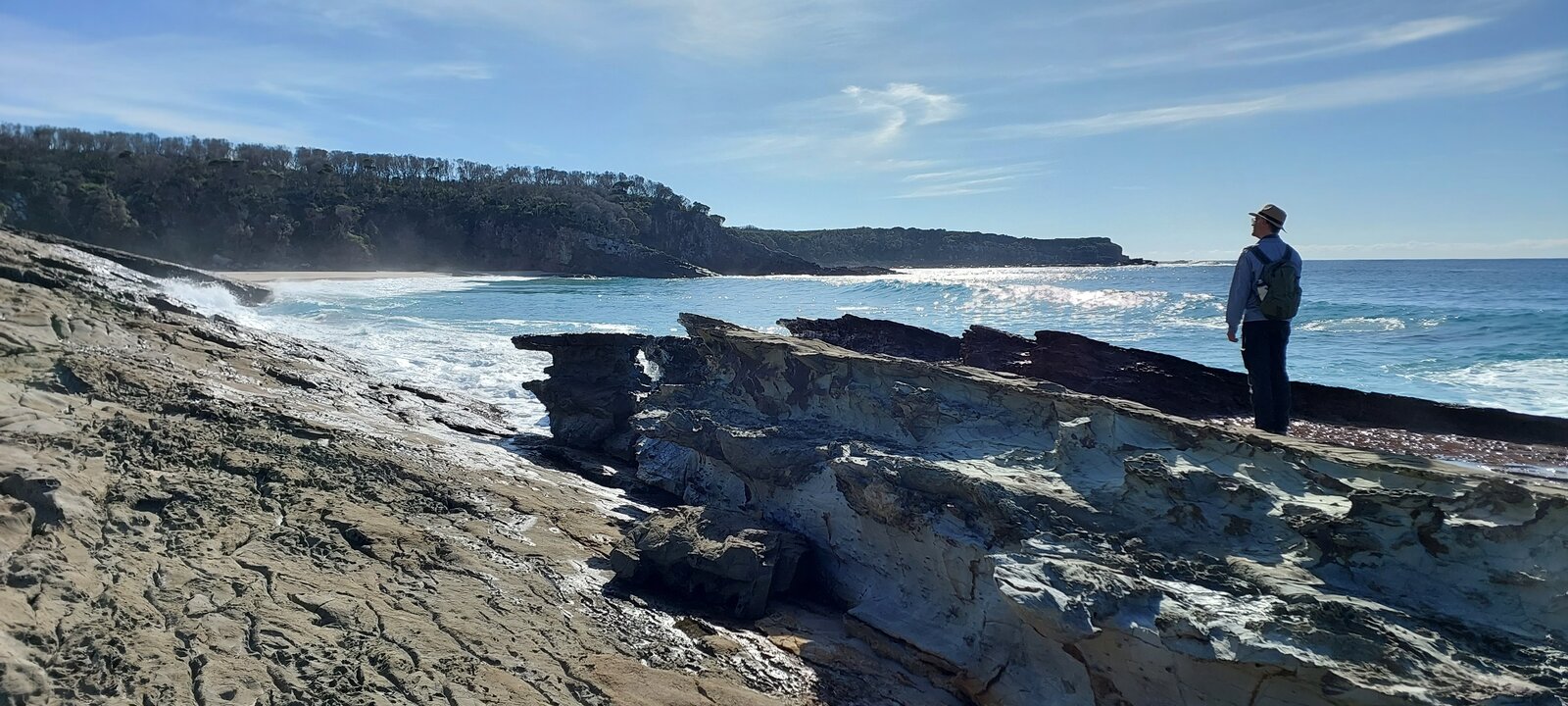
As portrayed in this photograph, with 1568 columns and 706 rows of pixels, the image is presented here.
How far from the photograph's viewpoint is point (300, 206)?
203 feet

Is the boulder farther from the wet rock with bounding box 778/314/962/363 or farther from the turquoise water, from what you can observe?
the wet rock with bounding box 778/314/962/363

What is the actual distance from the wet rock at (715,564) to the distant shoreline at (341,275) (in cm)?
2801

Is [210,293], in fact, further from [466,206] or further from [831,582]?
[466,206]

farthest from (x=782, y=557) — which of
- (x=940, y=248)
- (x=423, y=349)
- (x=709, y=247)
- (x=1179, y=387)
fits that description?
(x=940, y=248)

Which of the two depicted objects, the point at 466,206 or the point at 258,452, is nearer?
the point at 258,452

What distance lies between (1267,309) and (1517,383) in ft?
34.4

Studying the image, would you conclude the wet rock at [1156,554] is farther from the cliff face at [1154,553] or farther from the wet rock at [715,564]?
the wet rock at [715,564]

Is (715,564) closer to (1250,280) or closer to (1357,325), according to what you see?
(1250,280)

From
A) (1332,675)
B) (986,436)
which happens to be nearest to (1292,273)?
(986,436)

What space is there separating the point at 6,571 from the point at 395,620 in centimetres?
128

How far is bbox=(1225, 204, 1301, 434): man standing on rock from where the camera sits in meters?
4.65

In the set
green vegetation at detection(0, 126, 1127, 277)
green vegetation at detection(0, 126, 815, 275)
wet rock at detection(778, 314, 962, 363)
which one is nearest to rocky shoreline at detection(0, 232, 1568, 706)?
wet rock at detection(778, 314, 962, 363)

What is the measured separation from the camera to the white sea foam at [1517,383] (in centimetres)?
963

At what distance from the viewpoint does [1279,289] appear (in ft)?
15.2
